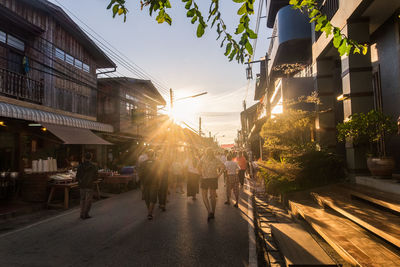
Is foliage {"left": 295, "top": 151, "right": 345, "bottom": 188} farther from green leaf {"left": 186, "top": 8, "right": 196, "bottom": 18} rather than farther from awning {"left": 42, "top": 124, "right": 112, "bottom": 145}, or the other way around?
awning {"left": 42, "top": 124, "right": 112, "bottom": 145}

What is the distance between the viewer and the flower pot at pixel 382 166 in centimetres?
586

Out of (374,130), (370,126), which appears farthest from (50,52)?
(374,130)

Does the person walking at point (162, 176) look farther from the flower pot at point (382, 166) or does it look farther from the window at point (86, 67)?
the window at point (86, 67)

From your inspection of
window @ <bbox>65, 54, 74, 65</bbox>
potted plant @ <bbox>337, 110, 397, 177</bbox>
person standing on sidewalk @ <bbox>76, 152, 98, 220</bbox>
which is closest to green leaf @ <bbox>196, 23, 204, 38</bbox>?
potted plant @ <bbox>337, 110, 397, 177</bbox>

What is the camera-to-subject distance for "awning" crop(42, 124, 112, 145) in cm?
1205

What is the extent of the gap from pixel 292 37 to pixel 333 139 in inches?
260

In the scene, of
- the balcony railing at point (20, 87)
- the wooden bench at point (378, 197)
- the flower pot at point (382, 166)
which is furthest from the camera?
the balcony railing at point (20, 87)

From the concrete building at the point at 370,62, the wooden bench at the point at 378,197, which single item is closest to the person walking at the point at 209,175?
the wooden bench at the point at 378,197

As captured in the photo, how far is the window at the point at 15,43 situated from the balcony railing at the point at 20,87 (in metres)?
1.57

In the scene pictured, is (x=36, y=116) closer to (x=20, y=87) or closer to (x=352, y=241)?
(x=20, y=87)

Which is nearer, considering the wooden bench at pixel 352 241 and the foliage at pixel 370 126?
the wooden bench at pixel 352 241

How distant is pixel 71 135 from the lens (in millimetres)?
13094

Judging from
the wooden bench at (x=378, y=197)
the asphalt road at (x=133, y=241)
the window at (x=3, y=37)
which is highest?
the window at (x=3, y=37)

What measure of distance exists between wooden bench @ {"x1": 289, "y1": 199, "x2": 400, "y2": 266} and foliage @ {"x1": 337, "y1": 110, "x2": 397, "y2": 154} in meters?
2.15
